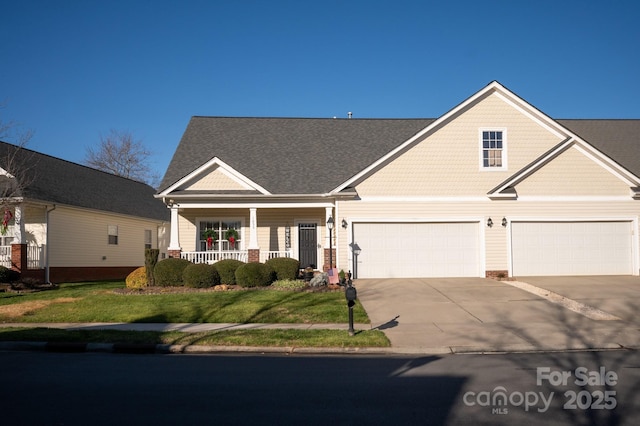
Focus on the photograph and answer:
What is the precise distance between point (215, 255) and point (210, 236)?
45.7 inches

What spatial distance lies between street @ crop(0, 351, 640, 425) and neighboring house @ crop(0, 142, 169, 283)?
14005 millimetres

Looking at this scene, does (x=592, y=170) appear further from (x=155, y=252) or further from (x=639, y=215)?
(x=155, y=252)

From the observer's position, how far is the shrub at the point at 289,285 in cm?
1804

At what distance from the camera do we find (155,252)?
19453 mm

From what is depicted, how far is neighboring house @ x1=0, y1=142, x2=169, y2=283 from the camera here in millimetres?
21969

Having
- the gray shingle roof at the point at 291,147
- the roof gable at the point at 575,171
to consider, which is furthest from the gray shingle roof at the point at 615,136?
the gray shingle roof at the point at 291,147

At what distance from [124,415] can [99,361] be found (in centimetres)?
403

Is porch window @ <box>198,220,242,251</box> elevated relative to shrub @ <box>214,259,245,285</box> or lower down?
elevated

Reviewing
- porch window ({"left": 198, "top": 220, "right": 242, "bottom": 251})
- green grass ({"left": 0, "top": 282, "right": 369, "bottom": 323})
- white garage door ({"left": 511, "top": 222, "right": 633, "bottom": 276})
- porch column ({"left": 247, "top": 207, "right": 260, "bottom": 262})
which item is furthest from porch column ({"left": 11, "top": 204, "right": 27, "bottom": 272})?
white garage door ({"left": 511, "top": 222, "right": 633, "bottom": 276})

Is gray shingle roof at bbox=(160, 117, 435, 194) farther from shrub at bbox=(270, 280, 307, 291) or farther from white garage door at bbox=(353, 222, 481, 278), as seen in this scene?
shrub at bbox=(270, 280, 307, 291)

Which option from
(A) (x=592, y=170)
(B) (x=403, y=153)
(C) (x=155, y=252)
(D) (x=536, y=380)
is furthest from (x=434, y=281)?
(D) (x=536, y=380)

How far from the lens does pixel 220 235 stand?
75.4 feet

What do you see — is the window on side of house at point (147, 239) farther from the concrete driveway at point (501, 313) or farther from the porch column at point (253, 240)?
the concrete driveway at point (501, 313)

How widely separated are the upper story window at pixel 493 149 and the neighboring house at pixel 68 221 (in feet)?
60.3
